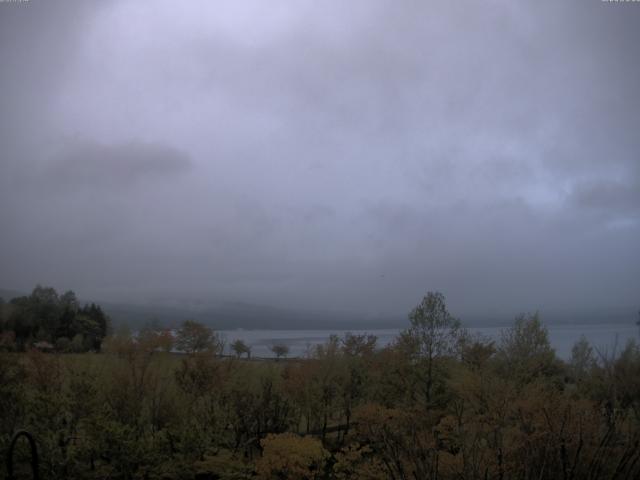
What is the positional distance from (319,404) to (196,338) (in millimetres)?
21345

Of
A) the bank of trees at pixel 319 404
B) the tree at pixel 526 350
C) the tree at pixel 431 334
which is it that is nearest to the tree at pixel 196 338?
the bank of trees at pixel 319 404

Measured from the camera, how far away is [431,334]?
34.4m

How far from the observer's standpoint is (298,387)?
33.2 metres

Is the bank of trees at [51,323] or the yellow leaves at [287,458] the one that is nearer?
the yellow leaves at [287,458]

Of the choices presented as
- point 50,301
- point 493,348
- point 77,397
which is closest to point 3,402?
point 77,397

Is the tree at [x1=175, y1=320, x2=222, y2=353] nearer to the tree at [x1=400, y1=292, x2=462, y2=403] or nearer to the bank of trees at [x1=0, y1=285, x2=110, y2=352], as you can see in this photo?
the bank of trees at [x1=0, y1=285, x2=110, y2=352]

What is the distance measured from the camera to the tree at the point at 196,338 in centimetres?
4888

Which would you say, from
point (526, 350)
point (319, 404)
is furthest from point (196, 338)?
point (526, 350)

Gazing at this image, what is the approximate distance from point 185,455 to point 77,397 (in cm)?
658

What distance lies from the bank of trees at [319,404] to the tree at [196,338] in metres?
8.10

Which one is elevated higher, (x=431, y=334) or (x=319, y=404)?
(x=431, y=334)

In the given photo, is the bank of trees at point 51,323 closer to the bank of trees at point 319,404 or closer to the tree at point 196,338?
the bank of trees at point 319,404

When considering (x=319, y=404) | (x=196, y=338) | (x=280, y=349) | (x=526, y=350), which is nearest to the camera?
(x=319, y=404)

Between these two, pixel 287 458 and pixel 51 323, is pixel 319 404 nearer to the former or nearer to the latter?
pixel 287 458
